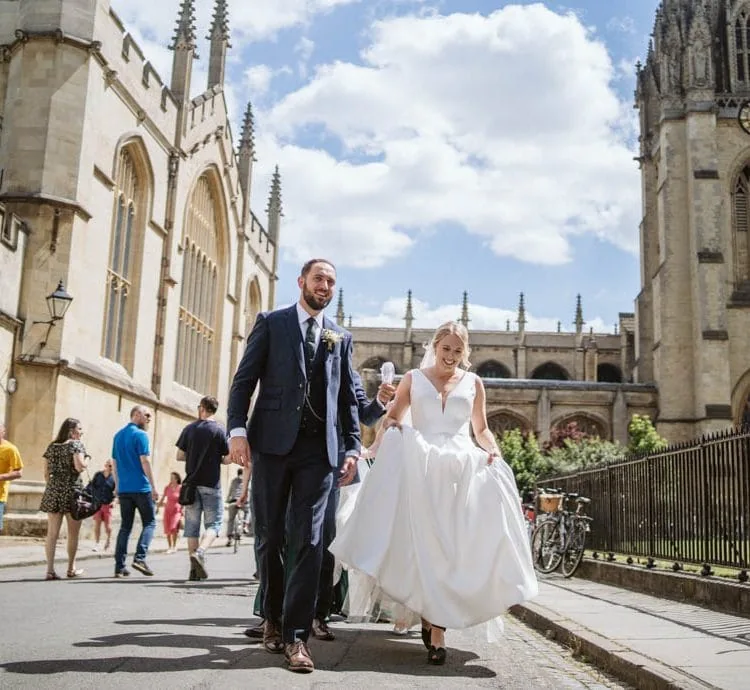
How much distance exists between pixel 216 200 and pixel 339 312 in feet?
119

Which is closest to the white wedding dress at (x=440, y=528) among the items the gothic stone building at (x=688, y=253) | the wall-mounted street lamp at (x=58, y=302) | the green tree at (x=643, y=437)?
the wall-mounted street lamp at (x=58, y=302)

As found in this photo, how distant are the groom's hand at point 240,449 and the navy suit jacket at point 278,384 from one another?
0.30 ft

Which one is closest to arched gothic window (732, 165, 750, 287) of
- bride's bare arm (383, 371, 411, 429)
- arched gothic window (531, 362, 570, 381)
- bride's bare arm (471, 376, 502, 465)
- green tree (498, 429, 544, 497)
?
green tree (498, 429, 544, 497)

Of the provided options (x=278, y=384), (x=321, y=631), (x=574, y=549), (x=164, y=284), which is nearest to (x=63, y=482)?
(x=321, y=631)

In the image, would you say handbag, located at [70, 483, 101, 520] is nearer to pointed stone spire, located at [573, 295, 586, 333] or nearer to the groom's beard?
the groom's beard

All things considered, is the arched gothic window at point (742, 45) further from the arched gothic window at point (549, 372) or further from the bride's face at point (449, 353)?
the bride's face at point (449, 353)

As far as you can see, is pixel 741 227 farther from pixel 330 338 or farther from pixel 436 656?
pixel 436 656

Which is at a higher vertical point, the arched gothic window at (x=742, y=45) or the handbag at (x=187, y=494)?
the arched gothic window at (x=742, y=45)

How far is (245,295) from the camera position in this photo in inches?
1175

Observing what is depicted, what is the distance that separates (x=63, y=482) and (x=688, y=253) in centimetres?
3208

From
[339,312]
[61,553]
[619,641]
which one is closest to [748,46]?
[339,312]

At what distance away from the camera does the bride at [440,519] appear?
14.8 feet

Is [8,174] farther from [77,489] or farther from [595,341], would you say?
[595,341]

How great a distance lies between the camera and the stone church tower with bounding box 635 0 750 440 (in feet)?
113
